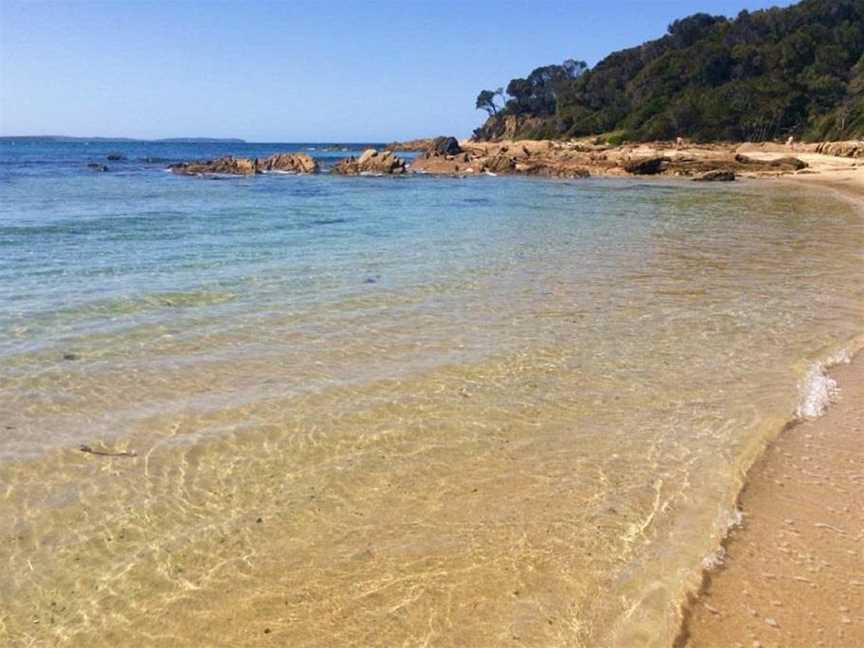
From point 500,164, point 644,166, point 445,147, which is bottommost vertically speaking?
point 500,164

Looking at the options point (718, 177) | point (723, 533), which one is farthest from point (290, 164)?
point (723, 533)

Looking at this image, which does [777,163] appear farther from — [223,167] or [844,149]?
[223,167]

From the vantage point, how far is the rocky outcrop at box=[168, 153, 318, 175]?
53.7 metres

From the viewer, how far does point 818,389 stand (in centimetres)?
687

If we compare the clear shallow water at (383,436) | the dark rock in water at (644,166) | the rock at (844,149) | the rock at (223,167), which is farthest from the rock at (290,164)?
the clear shallow water at (383,436)

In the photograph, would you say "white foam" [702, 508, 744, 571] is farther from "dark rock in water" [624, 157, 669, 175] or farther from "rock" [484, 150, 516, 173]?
"rock" [484, 150, 516, 173]

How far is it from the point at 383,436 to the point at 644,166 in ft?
165

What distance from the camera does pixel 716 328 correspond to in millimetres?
9227

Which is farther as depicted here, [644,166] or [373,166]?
[373,166]

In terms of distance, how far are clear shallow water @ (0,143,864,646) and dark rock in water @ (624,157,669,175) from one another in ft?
130

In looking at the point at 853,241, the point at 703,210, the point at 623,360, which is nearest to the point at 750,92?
the point at 703,210

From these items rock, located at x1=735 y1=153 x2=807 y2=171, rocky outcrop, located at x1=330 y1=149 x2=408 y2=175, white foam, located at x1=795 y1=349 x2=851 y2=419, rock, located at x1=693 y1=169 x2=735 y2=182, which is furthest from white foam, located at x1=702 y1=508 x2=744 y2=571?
rocky outcrop, located at x1=330 y1=149 x2=408 y2=175

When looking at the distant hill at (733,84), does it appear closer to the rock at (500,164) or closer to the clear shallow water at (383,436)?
the rock at (500,164)

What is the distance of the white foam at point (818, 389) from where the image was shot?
251 inches
